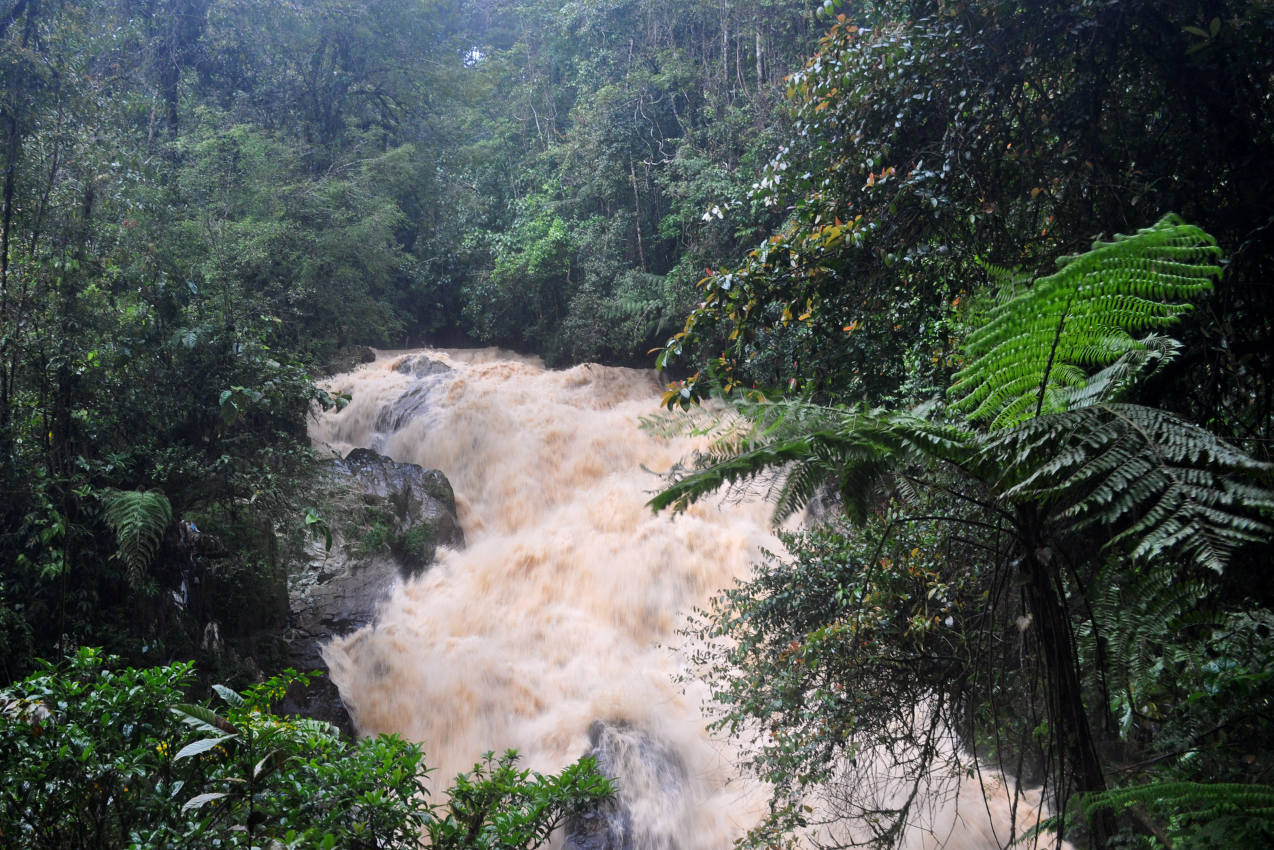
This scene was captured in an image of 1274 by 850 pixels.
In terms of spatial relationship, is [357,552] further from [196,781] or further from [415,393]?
[196,781]

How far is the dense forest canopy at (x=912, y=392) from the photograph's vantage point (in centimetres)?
176

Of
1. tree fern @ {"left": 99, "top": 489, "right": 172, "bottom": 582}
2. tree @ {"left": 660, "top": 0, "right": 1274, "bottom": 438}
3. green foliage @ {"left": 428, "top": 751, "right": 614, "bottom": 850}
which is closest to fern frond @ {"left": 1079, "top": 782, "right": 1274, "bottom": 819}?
tree @ {"left": 660, "top": 0, "right": 1274, "bottom": 438}

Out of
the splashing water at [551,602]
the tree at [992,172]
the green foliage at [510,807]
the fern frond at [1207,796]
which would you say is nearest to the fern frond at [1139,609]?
the fern frond at [1207,796]

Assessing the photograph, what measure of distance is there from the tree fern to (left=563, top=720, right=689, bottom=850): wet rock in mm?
3491

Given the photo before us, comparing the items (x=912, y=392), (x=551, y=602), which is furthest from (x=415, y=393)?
(x=912, y=392)

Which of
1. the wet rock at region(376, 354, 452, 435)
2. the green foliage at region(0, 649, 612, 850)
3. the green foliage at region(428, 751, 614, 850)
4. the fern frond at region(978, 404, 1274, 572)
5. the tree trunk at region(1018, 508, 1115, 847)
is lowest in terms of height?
the green foliage at region(0, 649, 612, 850)

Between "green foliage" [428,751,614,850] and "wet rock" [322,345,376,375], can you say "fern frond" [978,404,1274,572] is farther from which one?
"wet rock" [322,345,376,375]

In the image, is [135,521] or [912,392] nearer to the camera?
[912,392]

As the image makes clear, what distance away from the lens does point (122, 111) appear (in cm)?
675

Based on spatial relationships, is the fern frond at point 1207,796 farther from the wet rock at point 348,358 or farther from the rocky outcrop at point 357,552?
the wet rock at point 348,358

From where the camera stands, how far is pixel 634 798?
19.4 feet

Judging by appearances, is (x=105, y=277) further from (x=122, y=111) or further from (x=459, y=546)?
(x=459, y=546)

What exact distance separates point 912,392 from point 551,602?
200 inches

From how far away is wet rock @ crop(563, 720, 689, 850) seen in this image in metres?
5.49
